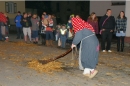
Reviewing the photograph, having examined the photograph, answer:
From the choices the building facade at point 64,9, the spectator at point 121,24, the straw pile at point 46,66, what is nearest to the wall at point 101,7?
the spectator at point 121,24

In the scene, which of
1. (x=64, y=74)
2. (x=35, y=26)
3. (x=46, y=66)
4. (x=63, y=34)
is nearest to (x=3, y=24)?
(x=35, y=26)

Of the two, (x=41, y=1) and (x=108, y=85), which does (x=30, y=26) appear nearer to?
(x=108, y=85)

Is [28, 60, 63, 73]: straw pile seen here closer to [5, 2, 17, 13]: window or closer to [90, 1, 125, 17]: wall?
[90, 1, 125, 17]: wall

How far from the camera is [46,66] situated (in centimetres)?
791

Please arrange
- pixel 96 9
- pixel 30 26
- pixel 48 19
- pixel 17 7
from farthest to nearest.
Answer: pixel 17 7 → pixel 96 9 → pixel 30 26 → pixel 48 19

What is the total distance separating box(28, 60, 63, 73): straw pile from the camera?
7.57m

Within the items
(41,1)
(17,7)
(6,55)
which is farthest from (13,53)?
(41,1)

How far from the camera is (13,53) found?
10531 mm

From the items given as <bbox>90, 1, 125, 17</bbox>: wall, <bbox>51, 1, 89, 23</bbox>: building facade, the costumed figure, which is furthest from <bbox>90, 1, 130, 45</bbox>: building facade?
<bbox>51, 1, 89, 23</bbox>: building facade

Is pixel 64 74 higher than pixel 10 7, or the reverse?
pixel 10 7

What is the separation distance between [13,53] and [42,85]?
4763mm

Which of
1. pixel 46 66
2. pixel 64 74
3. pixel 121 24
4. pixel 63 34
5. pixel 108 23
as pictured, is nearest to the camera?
pixel 64 74

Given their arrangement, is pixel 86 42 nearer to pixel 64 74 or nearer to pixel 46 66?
pixel 64 74

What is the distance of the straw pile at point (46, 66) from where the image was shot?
298 inches
